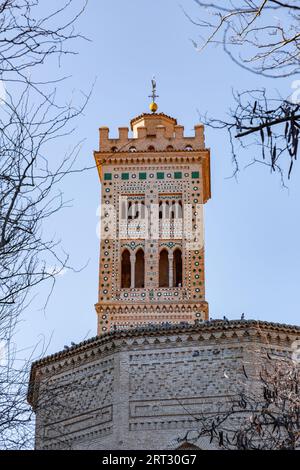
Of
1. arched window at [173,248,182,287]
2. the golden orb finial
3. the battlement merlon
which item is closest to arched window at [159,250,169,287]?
arched window at [173,248,182,287]

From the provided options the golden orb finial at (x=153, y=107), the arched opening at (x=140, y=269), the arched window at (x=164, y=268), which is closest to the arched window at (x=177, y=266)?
the arched window at (x=164, y=268)

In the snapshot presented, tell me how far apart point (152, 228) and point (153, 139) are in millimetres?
2794

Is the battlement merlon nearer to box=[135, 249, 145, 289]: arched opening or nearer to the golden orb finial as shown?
the golden orb finial

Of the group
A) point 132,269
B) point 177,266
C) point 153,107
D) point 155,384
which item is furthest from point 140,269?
point 155,384

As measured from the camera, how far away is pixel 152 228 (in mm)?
23000

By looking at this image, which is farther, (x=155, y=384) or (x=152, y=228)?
(x=152, y=228)

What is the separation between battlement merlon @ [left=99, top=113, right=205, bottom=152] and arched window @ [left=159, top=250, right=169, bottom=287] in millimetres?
2893

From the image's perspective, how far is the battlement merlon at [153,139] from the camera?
79.6ft

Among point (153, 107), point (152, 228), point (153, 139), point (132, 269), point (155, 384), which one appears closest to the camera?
point (155, 384)

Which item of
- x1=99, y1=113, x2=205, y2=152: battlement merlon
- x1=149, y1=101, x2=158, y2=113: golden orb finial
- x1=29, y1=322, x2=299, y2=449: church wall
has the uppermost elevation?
x1=149, y1=101, x2=158, y2=113: golden orb finial

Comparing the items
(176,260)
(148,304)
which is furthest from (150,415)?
(176,260)

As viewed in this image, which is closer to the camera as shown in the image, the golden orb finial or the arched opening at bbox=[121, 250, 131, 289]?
the arched opening at bbox=[121, 250, 131, 289]

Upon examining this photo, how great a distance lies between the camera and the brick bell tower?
71.7 feet

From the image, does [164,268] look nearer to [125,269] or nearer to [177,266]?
[177,266]
